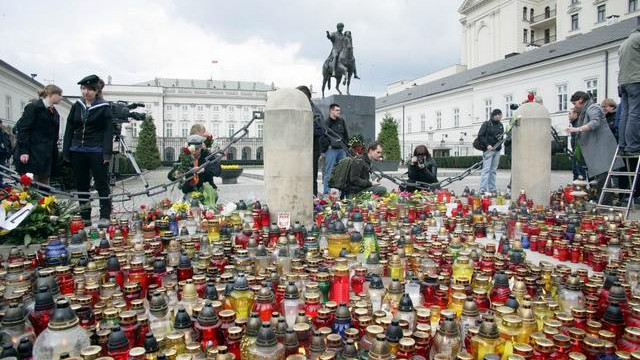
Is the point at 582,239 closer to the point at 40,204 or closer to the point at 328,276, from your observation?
the point at 328,276

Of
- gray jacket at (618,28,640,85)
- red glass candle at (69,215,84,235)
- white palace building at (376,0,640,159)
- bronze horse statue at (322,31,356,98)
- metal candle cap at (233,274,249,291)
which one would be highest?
white palace building at (376,0,640,159)

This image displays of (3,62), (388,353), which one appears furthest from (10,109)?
(388,353)

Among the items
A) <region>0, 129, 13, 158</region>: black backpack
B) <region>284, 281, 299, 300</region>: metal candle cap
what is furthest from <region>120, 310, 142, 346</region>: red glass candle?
<region>0, 129, 13, 158</region>: black backpack

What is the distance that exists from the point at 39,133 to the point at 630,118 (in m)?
8.73

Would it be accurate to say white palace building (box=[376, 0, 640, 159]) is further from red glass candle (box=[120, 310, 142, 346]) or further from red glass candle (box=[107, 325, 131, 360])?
red glass candle (box=[107, 325, 131, 360])

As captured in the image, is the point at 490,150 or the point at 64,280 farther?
the point at 490,150

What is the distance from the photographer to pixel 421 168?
894cm

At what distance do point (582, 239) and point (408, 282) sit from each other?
2.62 metres

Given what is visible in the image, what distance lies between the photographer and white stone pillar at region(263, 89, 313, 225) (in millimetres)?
5805

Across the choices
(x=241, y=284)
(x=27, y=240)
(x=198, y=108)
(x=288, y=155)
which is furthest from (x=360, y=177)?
(x=198, y=108)

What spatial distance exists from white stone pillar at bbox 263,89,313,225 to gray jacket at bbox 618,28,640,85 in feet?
14.5

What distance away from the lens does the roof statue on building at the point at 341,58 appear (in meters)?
15.2

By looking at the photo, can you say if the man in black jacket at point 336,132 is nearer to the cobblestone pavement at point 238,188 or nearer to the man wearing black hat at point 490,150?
the cobblestone pavement at point 238,188

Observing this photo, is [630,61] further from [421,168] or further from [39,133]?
[39,133]
